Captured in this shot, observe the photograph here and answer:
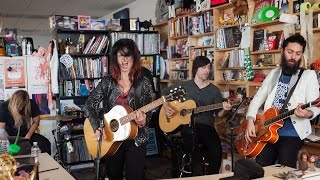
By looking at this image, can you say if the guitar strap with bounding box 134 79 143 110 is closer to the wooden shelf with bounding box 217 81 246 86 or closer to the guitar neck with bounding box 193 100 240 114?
the guitar neck with bounding box 193 100 240 114

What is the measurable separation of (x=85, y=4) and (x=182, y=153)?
15.5 feet

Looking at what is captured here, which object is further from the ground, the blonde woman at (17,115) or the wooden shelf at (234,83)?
the wooden shelf at (234,83)

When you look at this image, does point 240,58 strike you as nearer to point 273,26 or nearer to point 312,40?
point 273,26

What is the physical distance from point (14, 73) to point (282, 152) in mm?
3787

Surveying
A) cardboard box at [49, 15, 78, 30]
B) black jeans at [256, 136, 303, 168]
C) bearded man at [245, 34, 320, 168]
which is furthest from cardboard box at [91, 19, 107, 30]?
black jeans at [256, 136, 303, 168]

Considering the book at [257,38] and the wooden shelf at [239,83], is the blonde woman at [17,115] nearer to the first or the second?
the wooden shelf at [239,83]

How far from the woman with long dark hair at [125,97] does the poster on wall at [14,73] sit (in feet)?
8.36

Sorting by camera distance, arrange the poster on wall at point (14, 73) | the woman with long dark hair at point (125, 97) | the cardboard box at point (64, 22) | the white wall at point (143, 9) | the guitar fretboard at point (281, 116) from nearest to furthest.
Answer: the guitar fretboard at point (281, 116) → the woman with long dark hair at point (125, 97) → the poster on wall at point (14, 73) → the cardboard box at point (64, 22) → the white wall at point (143, 9)

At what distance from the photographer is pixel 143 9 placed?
22.0ft

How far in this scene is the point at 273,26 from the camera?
374 cm

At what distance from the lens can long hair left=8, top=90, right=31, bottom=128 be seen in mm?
3990

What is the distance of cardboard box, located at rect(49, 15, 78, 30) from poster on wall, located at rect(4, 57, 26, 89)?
0.67 metres

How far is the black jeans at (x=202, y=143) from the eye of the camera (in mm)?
3635

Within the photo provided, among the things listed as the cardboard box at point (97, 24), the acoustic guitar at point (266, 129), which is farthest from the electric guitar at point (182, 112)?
the cardboard box at point (97, 24)
